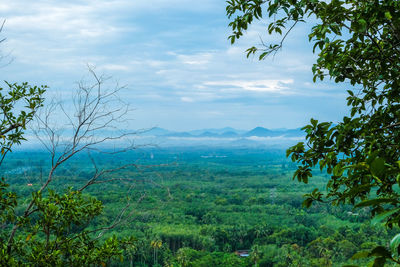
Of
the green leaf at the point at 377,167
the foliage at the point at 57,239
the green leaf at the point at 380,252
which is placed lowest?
the foliage at the point at 57,239

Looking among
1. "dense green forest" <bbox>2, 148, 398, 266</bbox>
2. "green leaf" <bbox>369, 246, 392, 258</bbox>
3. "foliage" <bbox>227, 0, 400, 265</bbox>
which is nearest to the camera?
"green leaf" <bbox>369, 246, 392, 258</bbox>

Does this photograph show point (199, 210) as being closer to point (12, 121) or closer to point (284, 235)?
point (284, 235)

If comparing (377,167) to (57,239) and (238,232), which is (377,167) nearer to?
(57,239)

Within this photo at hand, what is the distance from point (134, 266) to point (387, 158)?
72.5 ft

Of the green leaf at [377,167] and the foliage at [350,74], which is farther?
the foliage at [350,74]

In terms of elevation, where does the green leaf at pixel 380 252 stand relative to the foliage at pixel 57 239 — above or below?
above

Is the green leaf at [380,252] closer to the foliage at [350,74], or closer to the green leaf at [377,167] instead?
the green leaf at [377,167]

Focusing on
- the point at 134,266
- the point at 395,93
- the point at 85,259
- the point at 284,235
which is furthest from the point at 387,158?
the point at 284,235

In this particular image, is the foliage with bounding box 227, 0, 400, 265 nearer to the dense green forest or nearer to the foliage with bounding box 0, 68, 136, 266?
the foliage with bounding box 0, 68, 136, 266

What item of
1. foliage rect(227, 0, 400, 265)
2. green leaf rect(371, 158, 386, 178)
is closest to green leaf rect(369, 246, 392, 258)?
green leaf rect(371, 158, 386, 178)

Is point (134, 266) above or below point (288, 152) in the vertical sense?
below

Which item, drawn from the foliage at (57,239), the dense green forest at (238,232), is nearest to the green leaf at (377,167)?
the foliage at (57,239)

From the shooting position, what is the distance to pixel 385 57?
6.93 feet

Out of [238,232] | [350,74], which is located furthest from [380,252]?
[238,232]
